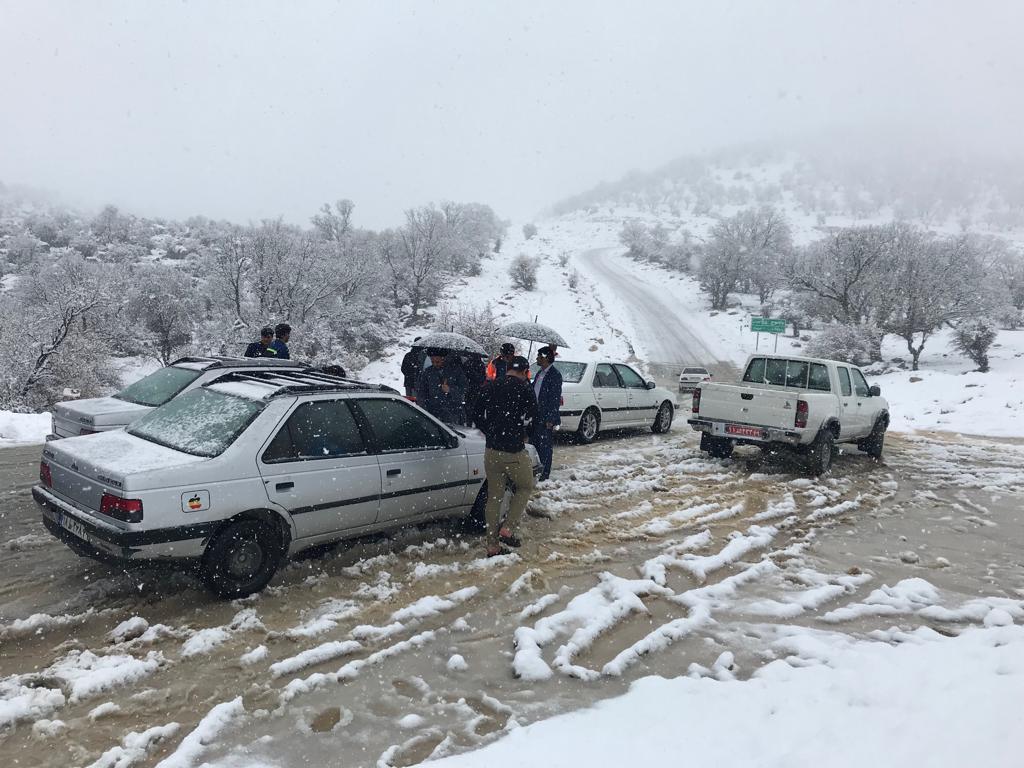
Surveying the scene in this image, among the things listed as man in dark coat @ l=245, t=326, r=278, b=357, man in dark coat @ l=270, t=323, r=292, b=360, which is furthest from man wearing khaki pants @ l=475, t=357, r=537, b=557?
man in dark coat @ l=245, t=326, r=278, b=357

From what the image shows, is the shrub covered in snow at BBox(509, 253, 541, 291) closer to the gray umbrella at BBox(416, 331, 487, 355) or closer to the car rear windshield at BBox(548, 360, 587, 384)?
the car rear windshield at BBox(548, 360, 587, 384)

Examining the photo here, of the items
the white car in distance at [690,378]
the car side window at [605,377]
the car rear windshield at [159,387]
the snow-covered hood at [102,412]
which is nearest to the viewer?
the snow-covered hood at [102,412]

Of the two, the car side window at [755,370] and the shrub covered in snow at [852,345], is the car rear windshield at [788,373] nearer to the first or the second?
the car side window at [755,370]

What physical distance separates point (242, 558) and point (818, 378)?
30.3ft

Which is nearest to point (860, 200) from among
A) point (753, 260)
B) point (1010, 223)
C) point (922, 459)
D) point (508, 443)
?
point (1010, 223)

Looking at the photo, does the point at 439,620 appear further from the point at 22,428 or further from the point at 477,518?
the point at 22,428

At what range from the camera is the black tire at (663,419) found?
13.1 meters

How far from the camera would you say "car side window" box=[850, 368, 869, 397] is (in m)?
10.7

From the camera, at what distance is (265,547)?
449 centimetres

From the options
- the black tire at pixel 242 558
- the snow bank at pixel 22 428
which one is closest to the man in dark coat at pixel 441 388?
the black tire at pixel 242 558

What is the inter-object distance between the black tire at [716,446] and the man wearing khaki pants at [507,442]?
17.6 ft

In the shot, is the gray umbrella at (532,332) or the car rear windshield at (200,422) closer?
the car rear windshield at (200,422)

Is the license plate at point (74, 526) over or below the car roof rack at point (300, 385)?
below

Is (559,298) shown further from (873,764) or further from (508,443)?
(873,764)
